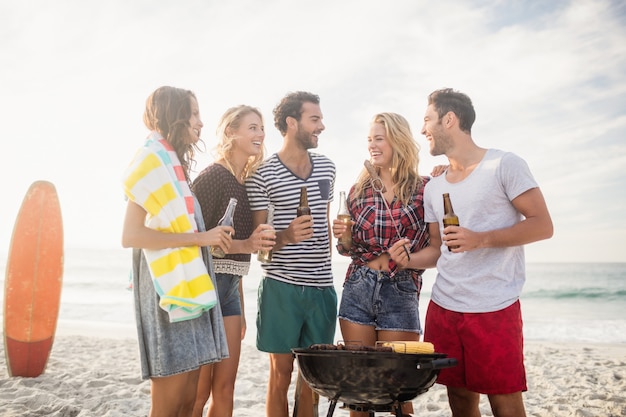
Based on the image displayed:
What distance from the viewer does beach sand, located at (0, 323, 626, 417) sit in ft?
16.6

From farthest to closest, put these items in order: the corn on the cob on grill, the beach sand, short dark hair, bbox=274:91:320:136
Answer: the beach sand
short dark hair, bbox=274:91:320:136
the corn on the cob on grill

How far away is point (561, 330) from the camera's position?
14.7 metres

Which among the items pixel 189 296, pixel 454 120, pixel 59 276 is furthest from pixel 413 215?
pixel 59 276

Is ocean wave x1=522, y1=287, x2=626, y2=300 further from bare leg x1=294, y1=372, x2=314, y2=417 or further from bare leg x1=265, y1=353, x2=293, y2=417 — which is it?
bare leg x1=265, y1=353, x2=293, y2=417

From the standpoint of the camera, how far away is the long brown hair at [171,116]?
256cm

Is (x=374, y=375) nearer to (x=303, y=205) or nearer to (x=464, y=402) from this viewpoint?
(x=464, y=402)

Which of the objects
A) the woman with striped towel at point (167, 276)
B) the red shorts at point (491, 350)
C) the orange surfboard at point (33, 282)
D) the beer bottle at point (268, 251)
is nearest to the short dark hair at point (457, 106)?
the red shorts at point (491, 350)

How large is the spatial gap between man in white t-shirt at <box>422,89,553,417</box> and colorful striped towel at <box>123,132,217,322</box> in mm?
1339

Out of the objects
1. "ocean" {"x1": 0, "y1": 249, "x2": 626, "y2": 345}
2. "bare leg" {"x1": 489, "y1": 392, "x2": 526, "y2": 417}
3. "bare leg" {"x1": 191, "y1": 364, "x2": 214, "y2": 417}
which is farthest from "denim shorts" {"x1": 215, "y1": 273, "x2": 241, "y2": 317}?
"ocean" {"x1": 0, "y1": 249, "x2": 626, "y2": 345}

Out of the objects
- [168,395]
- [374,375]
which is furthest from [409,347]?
[168,395]

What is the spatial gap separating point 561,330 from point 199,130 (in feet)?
48.2

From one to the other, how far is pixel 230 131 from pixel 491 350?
2.32 metres

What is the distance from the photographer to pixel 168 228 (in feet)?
7.71

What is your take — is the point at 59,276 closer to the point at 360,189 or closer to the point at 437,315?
the point at 360,189
